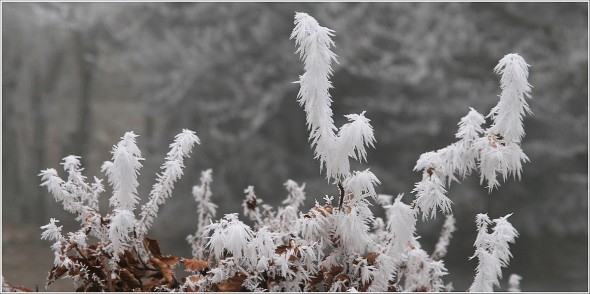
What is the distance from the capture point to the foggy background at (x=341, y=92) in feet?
11.6

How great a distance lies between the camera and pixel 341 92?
369cm

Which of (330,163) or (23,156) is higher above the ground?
(23,156)

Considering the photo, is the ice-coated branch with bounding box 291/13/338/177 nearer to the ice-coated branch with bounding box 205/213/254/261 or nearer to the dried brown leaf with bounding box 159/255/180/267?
the ice-coated branch with bounding box 205/213/254/261

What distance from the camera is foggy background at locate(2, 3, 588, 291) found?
3.53m

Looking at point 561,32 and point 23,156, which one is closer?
point 561,32

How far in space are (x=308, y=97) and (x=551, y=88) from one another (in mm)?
3224

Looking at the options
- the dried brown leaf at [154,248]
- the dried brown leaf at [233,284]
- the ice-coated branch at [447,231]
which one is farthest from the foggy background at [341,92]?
the dried brown leaf at [233,284]

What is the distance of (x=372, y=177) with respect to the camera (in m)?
0.71

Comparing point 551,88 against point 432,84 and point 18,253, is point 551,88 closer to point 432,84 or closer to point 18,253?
point 432,84

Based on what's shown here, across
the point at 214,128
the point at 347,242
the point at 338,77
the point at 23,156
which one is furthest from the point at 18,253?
the point at 347,242

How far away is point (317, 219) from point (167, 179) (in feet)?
0.54

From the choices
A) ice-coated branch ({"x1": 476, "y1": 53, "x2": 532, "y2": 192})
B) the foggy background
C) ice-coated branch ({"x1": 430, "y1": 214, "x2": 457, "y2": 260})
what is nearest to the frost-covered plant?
ice-coated branch ({"x1": 476, "y1": 53, "x2": 532, "y2": 192})

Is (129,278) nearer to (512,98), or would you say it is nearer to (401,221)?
(401,221)

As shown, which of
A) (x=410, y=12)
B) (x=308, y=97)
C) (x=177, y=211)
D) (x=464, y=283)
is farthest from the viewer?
(x=177, y=211)
